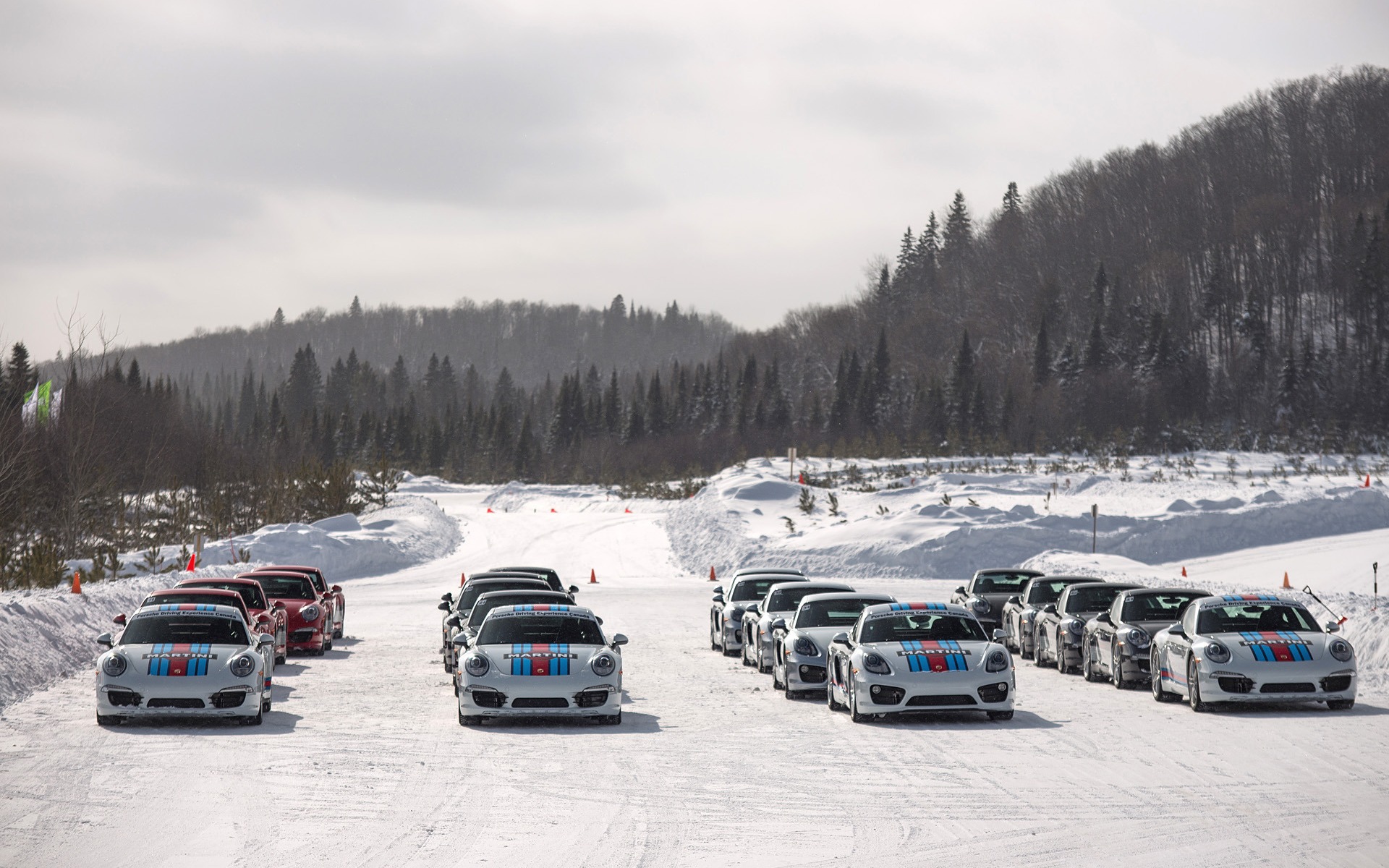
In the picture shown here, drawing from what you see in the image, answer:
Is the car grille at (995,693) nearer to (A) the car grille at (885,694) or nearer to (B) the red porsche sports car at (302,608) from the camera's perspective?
(A) the car grille at (885,694)

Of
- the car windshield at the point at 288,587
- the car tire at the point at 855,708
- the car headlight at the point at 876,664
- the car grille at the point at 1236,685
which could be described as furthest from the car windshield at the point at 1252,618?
the car windshield at the point at 288,587

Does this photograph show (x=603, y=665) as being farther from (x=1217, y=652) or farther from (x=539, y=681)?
(x=1217, y=652)

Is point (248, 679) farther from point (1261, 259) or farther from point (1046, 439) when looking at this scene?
point (1261, 259)

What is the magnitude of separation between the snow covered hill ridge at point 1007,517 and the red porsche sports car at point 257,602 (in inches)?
865

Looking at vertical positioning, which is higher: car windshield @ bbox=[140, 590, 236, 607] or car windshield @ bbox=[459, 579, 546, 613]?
car windshield @ bbox=[140, 590, 236, 607]

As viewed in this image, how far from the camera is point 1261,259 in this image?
111312mm

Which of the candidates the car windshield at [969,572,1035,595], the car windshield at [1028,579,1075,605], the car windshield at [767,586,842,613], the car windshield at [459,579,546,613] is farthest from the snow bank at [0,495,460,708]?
the car windshield at [969,572,1035,595]

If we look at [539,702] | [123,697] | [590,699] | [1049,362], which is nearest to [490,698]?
[539,702]

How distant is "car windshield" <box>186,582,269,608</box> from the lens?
20.4 meters

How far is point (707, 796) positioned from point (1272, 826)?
4.23 meters

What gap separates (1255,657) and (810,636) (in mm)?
5737

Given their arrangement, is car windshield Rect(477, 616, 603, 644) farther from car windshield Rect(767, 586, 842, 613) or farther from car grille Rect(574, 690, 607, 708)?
car windshield Rect(767, 586, 842, 613)

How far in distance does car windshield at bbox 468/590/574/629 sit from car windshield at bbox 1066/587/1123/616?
8.18m

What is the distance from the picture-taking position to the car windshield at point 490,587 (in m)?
21.9
